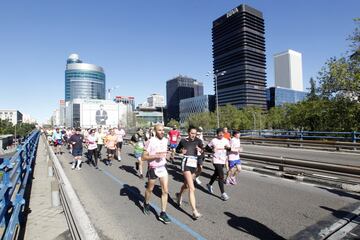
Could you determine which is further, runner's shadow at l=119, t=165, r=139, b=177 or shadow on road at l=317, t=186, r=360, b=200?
runner's shadow at l=119, t=165, r=139, b=177

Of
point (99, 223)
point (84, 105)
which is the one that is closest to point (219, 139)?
point (99, 223)

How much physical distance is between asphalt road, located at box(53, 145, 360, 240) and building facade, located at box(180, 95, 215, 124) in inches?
5679

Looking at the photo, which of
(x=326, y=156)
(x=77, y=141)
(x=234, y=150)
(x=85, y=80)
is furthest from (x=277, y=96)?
(x=234, y=150)

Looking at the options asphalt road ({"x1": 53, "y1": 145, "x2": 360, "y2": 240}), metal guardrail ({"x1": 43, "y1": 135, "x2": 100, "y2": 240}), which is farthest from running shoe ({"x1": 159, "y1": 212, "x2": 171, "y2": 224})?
metal guardrail ({"x1": 43, "y1": 135, "x2": 100, "y2": 240})

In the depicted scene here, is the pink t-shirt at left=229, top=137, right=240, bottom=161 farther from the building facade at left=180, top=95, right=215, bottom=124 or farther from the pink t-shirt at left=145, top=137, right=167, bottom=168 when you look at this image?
the building facade at left=180, top=95, right=215, bottom=124

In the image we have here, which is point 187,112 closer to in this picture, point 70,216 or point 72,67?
point 72,67

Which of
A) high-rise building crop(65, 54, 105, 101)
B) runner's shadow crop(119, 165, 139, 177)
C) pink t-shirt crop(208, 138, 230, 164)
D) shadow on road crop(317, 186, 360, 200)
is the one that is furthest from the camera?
high-rise building crop(65, 54, 105, 101)

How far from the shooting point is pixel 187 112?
174 m

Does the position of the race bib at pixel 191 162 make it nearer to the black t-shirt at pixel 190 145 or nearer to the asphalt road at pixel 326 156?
the black t-shirt at pixel 190 145

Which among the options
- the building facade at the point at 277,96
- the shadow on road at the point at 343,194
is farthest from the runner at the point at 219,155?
the building facade at the point at 277,96

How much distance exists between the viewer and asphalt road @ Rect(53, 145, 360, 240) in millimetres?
→ 4973

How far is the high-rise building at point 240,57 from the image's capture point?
5207 inches

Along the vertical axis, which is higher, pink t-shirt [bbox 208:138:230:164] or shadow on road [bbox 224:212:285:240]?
pink t-shirt [bbox 208:138:230:164]

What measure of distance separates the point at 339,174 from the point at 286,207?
3.07 meters
